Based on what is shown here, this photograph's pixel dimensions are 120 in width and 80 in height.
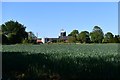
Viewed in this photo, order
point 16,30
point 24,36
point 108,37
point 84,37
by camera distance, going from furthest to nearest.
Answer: point 108,37 < point 84,37 < point 16,30 < point 24,36

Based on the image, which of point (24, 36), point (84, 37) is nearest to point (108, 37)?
point (84, 37)

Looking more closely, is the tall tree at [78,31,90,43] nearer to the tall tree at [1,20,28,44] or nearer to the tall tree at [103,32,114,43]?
the tall tree at [103,32,114,43]

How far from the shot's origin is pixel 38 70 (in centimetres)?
1430

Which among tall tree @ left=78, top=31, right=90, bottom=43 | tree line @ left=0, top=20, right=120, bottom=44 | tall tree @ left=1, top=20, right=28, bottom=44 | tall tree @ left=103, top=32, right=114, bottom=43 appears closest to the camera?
tree line @ left=0, top=20, right=120, bottom=44

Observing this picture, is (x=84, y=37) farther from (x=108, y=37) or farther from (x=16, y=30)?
(x=16, y=30)

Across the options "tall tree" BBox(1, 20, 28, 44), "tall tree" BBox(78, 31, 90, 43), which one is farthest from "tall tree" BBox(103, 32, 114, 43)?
"tall tree" BBox(1, 20, 28, 44)

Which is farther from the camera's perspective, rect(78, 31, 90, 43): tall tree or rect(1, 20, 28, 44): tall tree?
rect(78, 31, 90, 43): tall tree

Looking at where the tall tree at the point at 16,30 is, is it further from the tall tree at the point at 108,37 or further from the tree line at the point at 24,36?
the tall tree at the point at 108,37

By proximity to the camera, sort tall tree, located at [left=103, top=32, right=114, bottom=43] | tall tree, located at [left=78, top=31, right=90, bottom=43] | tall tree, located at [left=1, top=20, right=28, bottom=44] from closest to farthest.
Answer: tall tree, located at [left=1, top=20, right=28, bottom=44], tall tree, located at [left=103, top=32, right=114, bottom=43], tall tree, located at [left=78, top=31, right=90, bottom=43]

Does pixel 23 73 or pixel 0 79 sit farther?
pixel 23 73

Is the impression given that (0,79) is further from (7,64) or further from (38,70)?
(7,64)

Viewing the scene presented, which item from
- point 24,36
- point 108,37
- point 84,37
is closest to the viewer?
point 24,36

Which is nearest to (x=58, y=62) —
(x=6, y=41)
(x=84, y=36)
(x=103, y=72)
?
(x=103, y=72)

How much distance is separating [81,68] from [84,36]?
100 m
